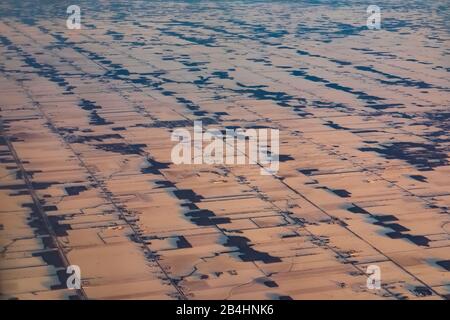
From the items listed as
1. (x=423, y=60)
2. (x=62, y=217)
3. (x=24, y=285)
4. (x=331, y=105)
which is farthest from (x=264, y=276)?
(x=423, y=60)

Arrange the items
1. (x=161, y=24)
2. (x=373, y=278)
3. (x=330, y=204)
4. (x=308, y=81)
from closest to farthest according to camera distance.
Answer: (x=373, y=278) → (x=330, y=204) → (x=308, y=81) → (x=161, y=24)

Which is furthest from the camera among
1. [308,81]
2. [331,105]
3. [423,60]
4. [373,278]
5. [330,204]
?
[423,60]

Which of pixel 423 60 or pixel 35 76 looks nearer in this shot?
pixel 35 76

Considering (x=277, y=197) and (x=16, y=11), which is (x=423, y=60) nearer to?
(x=277, y=197)

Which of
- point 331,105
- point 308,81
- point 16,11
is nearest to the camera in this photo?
point 331,105

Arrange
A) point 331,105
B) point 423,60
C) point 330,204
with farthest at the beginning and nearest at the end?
point 423,60 < point 331,105 < point 330,204

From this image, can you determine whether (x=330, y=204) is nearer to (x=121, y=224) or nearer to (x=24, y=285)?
(x=121, y=224)

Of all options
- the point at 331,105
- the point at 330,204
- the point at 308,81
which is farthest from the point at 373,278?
the point at 308,81

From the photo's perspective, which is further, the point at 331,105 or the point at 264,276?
the point at 331,105
